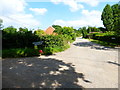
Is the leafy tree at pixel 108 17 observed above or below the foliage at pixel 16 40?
above

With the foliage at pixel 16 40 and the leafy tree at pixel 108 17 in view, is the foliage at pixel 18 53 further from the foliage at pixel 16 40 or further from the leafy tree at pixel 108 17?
the leafy tree at pixel 108 17

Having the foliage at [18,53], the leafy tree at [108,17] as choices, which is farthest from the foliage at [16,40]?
the leafy tree at [108,17]

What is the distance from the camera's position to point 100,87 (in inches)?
169

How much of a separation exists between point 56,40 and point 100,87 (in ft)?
34.3

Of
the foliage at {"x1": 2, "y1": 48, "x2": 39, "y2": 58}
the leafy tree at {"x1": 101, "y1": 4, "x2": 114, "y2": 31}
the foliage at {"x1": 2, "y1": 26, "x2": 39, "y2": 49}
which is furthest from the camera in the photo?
the leafy tree at {"x1": 101, "y1": 4, "x2": 114, "y2": 31}

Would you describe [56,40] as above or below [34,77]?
above

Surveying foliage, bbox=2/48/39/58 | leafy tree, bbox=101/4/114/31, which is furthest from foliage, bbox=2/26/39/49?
leafy tree, bbox=101/4/114/31

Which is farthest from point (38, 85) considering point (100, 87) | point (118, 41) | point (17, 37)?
point (118, 41)

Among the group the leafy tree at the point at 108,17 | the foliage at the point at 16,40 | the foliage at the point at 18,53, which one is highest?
the leafy tree at the point at 108,17

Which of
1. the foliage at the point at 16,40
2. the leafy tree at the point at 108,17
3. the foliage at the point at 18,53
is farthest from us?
the leafy tree at the point at 108,17

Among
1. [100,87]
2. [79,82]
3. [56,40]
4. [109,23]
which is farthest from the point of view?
[109,23]

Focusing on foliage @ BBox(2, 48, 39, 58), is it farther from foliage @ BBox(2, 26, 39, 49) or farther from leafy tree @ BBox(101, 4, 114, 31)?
leafy tree @ BBox(101, 4, 114, 31)

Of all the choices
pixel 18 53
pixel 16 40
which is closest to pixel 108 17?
pixel 16 40

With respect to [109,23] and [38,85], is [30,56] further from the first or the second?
[109,23]
